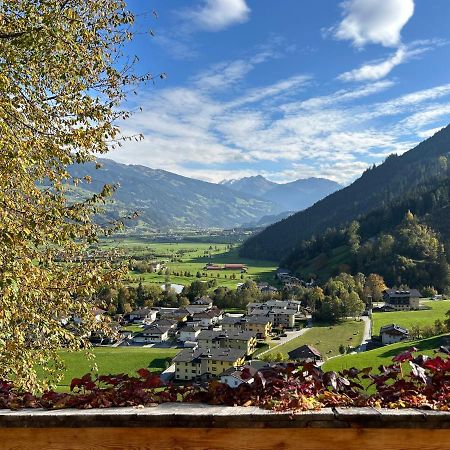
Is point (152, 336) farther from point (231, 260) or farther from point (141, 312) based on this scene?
point (231, 260)

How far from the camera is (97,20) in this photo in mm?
7969

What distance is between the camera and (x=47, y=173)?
8.16 metres

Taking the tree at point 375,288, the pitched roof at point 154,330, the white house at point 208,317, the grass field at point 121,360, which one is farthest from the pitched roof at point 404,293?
the grass field at point 121,360

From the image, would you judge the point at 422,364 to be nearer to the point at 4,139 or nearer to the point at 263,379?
the point at 263,379

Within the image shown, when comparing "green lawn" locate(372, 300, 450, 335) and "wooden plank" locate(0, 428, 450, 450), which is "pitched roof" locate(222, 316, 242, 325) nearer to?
"green lawn" locate(372, 300, 450, 335)

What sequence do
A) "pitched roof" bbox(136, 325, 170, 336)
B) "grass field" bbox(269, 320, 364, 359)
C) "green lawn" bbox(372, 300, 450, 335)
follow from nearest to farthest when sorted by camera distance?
"grass field" bbox(269, 320, 364, 359), "green lawn" bbox(372, 300, 450, 335), "pitched roof" bbox(136, 325, 170, 336)

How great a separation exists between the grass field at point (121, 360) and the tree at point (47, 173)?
35089mm

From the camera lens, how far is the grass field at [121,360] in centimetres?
4359

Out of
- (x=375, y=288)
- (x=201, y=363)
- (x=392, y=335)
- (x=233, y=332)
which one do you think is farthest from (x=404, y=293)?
(x=201, y=363)

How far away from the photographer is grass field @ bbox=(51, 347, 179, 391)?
43.6 metres

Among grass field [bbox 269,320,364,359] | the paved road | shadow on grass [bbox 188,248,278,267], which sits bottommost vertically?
the paved road

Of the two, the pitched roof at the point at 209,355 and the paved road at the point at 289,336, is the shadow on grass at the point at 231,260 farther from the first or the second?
the pitched roof at the point at 209,355

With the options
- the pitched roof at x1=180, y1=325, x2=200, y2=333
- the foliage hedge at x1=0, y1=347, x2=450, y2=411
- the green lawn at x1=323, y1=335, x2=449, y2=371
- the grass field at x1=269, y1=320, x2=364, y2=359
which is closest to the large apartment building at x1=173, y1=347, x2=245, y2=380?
the grass field at x1=269, y1=320, x2=364, y2=359

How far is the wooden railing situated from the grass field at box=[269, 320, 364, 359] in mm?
46730
